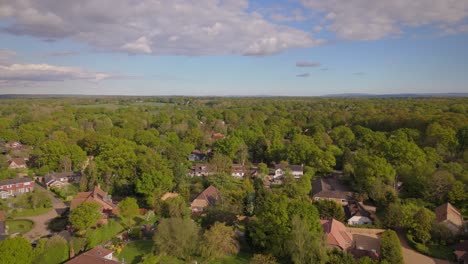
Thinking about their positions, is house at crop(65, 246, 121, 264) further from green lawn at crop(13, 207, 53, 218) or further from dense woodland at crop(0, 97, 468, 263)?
green lawn at crop(13, 207, 53, 218)

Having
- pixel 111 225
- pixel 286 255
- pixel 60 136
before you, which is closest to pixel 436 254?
pixel 286 255

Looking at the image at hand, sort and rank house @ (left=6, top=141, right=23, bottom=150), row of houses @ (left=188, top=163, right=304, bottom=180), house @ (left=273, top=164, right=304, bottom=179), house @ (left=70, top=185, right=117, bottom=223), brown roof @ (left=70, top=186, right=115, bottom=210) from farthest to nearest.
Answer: house @ (left=6, top=141, right=23, bottom=150) → row of houses @ (left=188, top=163, right=304, bottom=180) → house @ (left=273, top=164, right=304, bottom=179) → brown roof @ (left=70, top=186, right=115, bottom=210) → house @ (left=70, top=185, right=117, bottom=223)

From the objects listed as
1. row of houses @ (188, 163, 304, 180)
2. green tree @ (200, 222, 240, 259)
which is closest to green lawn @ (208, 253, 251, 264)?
green tree @ (200, 222, 240, 259)

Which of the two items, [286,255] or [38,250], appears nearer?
[38,250]

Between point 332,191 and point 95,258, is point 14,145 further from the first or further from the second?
point 332,191

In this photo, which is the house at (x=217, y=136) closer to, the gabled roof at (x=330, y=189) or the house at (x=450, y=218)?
the gabled roof at (x=330, y=189)

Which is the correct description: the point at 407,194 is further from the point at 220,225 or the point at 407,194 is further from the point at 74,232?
the point at 74,232

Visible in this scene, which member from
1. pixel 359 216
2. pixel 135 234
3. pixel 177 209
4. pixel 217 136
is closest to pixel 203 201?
pixel 177 209

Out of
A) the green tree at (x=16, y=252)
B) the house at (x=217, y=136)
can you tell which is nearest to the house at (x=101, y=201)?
the green tree at (x=16, y=252)
